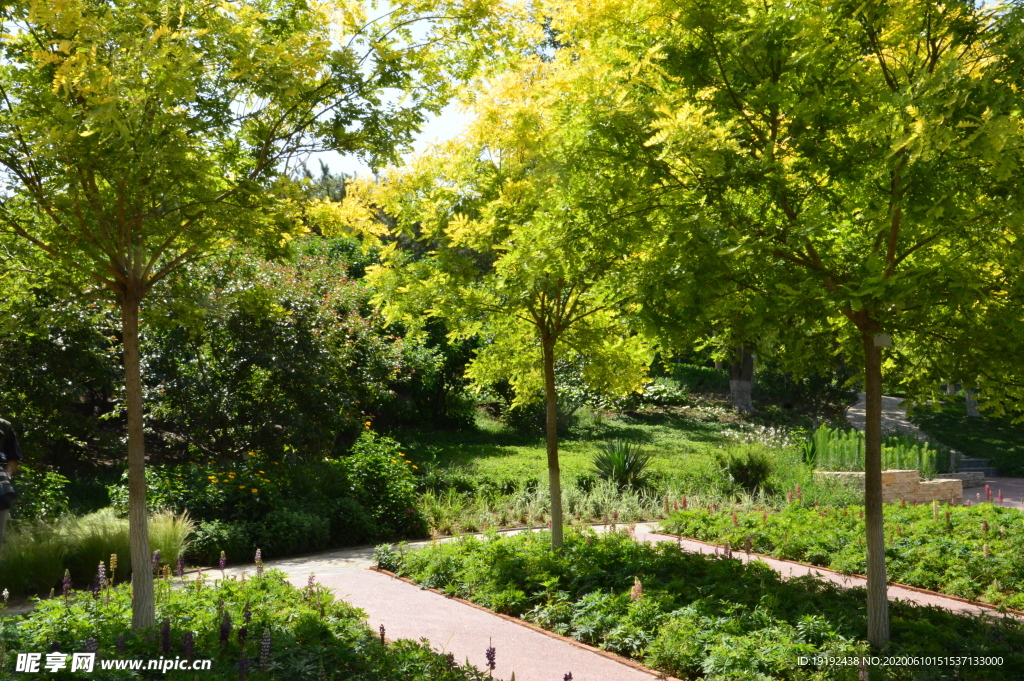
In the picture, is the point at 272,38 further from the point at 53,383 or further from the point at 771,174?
the point at 53,383

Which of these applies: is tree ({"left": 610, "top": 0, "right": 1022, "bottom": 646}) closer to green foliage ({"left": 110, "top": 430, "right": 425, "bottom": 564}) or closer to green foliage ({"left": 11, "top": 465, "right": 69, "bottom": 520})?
green foliage ({"left": 110, "top": 430, "right": 425, "bottom": 564})

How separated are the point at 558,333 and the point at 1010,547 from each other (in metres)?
4.78

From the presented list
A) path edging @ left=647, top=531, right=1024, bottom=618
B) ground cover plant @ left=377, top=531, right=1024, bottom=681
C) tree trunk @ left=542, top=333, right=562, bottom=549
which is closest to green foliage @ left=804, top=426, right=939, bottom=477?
path edging @ left=647, top=531, right=1024, bottom=618

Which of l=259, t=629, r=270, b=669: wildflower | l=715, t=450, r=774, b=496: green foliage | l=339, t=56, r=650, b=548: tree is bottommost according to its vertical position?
l=259, t=629, r=270, b=669: wildflower

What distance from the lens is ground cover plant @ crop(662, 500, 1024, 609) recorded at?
727 cm

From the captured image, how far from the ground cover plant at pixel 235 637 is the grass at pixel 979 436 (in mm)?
14153

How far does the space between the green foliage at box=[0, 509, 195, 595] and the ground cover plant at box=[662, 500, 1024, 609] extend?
5.62 metres

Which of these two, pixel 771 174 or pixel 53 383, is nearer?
pixel 771 174

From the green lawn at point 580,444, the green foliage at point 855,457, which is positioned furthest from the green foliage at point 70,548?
the green foliage at point 855,457

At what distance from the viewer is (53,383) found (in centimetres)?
1016

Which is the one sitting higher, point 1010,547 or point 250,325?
point 250,325

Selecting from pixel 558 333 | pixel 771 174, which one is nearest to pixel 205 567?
pixel 558 333

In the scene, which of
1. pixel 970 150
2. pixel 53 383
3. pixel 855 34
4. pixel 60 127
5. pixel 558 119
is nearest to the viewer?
pixel 970 150

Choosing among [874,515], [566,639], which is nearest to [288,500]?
[566,639]
